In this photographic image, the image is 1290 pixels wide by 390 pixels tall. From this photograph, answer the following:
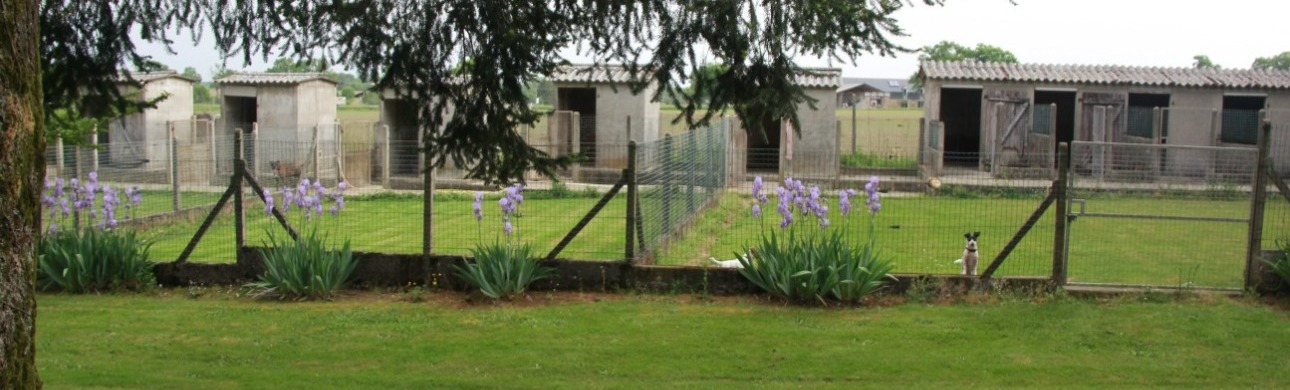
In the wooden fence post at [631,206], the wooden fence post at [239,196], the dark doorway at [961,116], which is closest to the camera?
the wooden fence post at [631,206]

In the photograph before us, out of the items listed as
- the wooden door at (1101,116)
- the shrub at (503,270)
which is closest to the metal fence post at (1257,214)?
the shrub at (503,270)

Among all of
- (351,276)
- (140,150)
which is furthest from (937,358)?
(140,150)

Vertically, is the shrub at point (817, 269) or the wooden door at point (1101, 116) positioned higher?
the wooden door at point (1101, 116)

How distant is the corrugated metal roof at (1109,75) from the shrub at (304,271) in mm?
20518

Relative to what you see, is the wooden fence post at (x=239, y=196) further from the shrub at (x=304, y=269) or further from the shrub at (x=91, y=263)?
the shrub at (x=91, y=263)

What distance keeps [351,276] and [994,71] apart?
21.6 metres

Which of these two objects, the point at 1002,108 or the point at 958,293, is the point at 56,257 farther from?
the point at 1002,108

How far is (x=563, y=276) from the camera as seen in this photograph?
13055mm

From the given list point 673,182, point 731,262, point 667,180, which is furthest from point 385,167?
point 731,262

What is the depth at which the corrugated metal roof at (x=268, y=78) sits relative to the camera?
3081 cm

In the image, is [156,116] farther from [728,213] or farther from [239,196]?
[239,196]

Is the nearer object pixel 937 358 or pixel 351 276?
pixel 937 358

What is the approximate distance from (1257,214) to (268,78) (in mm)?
24379

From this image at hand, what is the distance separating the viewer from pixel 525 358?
9.86m
